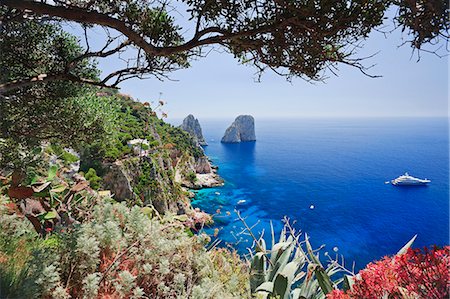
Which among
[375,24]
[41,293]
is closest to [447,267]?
[375,24]

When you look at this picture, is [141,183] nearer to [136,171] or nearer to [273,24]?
[136,171]

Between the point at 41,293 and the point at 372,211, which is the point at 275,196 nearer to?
the point at 372,211

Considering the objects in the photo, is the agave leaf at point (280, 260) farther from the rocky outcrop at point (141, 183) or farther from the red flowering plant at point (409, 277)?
the rocky outcrop at point (141, 183)

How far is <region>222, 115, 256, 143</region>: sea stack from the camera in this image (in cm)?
8950

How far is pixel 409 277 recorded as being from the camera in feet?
3.49

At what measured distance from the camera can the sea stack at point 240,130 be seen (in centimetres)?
8950

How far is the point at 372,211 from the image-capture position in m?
29.4

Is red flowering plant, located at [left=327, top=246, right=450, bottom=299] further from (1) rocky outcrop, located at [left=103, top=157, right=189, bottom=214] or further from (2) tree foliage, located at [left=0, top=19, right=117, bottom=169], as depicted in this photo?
(1) rocky outcrop, located at [left=103, top=157, right=189, bottom=214]

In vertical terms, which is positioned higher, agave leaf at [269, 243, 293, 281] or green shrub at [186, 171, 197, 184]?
agave leaf at [269, 243, 293, 281]

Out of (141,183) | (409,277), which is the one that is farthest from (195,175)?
(409,277)

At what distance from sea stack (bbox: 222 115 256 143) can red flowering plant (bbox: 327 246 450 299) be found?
289 feet

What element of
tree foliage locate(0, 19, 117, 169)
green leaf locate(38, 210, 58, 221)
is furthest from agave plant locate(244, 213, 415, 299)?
tree foliage locate(0, 19, 117, 169)

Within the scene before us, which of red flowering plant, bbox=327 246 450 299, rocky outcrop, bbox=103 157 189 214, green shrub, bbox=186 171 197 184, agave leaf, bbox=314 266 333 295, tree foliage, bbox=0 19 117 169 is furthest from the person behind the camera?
green shrub, bbox=186 171 197 184

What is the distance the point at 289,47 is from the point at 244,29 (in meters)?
0.43
